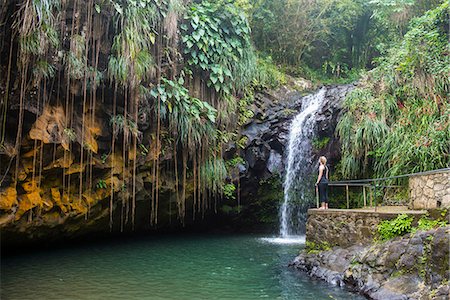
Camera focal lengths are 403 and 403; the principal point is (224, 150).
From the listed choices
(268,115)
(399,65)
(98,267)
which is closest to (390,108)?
(399,65)

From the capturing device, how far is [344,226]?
8.04 meters

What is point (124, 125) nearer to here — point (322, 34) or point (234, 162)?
point (234, 162)

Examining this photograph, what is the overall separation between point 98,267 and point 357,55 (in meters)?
15.3

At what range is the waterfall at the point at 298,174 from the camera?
13633 mm

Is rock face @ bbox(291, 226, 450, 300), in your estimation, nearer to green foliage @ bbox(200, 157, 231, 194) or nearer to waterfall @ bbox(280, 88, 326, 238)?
green foliage @ bbox(200, 157, 231, 194)

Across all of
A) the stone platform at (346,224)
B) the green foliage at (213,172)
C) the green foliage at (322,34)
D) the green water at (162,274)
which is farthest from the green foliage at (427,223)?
the green foliage at (322,34)

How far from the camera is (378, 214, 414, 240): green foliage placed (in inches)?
268

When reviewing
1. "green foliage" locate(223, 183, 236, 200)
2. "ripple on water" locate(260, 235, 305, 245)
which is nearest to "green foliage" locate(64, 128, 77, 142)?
"green foliage" locate(223, 183, 236, 200)

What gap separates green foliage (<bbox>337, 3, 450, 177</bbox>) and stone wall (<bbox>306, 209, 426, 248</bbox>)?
3.09m

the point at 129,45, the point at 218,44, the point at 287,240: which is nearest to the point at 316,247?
Answer: the point at 287,240

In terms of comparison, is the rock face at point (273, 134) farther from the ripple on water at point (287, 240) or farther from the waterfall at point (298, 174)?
the ripple on water at point (287, 240)

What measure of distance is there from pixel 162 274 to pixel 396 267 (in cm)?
423

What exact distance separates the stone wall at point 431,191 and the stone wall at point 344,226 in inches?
23.1

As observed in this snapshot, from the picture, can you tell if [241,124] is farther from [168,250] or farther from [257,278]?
[257,278]
